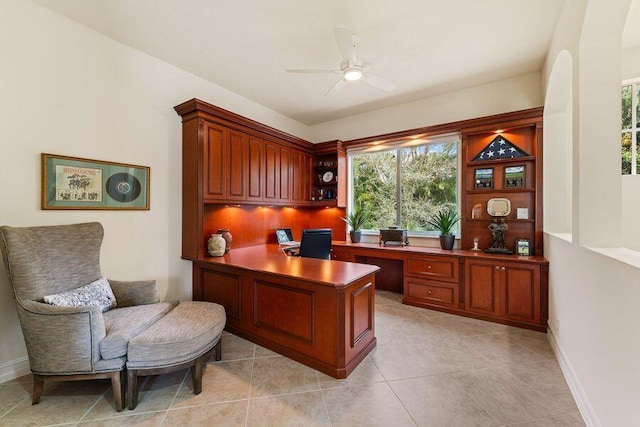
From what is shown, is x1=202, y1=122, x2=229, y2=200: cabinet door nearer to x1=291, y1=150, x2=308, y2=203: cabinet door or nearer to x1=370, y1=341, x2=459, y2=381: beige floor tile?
x1=291, y1=150, x2=308, y2=203: cabinet door

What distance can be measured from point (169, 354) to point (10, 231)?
4.77 ft

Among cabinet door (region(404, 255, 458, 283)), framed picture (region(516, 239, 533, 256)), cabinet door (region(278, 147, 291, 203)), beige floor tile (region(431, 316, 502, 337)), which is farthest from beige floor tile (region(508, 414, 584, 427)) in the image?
cabinet door (region(278, 147, 291, 203))

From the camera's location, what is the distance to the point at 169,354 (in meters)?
1.89

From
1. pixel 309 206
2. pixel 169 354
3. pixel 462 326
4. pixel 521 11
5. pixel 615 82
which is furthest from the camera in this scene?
pixel 309 206

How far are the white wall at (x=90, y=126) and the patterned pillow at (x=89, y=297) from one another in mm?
511

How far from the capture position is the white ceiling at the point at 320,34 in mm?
2357

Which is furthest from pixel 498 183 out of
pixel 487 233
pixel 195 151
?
pixel 195 151

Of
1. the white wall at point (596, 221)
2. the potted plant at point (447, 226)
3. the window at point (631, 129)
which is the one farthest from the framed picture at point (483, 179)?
the white wall at point (596, 221)

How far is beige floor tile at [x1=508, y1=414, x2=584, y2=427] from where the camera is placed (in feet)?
5.49

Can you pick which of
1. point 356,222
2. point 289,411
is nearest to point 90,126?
point 289,411

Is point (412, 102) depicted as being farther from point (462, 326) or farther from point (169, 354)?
point (169, 354)

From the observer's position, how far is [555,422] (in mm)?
1694

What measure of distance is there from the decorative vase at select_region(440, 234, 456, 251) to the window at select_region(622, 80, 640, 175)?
190cm

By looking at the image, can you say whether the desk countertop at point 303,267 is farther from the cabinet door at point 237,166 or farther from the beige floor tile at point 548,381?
the beige floor tile at point 548,381
